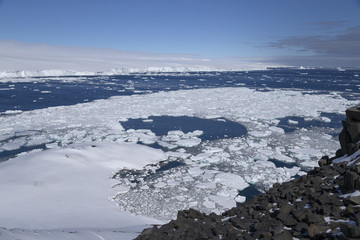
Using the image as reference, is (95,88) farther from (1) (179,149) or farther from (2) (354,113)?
(2) (354,113)

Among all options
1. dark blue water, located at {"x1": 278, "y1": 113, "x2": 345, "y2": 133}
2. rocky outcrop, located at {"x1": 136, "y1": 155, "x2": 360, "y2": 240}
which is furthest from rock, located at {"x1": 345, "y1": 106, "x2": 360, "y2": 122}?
dark blue water, located at {"x1": 278, "y1": 113, "x2": 345, "y2": 133}

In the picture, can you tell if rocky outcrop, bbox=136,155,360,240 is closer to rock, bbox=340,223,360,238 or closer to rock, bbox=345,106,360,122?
rock, bbox=340,223,360,238

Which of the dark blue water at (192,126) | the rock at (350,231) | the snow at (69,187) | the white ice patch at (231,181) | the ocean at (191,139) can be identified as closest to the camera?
the rock at (350,231)

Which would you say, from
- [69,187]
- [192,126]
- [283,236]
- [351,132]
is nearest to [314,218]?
[283,236]

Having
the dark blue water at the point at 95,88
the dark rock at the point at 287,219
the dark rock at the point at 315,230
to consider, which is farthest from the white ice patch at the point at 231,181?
the dark blue water at the point at 95,88

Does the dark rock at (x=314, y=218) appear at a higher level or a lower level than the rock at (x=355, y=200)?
lower

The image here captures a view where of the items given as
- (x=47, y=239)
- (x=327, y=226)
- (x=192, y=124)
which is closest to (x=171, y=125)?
(x=192, y=124)

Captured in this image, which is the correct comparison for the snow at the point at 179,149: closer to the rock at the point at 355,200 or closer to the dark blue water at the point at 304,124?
the dark blue water at the point at 304,124
